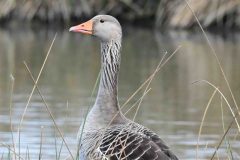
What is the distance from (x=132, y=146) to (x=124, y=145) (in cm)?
12

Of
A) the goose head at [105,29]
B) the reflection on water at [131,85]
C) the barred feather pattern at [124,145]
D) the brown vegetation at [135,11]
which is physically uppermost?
the goose head at [105,29]

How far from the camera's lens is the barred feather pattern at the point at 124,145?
6.86m

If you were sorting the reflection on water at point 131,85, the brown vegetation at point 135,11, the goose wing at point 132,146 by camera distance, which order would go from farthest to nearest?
1. the brown vegetation at point 135,11
2. the reflection on water at point 131,85
3. the goose wing at point 132,146

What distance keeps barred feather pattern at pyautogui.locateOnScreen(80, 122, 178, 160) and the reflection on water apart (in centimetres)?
30

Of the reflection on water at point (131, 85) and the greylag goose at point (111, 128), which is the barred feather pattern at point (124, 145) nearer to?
the greylag goose at point (111, 128)

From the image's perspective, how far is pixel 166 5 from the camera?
30.1 metres

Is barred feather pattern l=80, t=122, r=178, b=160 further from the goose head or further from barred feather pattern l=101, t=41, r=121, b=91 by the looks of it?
the goose head

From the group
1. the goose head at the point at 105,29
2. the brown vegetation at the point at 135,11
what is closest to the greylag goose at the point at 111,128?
the goose head at the point at 105,29

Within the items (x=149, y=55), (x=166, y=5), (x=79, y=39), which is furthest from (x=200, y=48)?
(x=166, y=5)

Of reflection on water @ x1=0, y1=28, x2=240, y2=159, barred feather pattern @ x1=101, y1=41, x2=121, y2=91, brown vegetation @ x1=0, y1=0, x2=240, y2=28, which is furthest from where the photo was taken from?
brown vegetation @ x1=0, y1=0, x2=240, y2=28

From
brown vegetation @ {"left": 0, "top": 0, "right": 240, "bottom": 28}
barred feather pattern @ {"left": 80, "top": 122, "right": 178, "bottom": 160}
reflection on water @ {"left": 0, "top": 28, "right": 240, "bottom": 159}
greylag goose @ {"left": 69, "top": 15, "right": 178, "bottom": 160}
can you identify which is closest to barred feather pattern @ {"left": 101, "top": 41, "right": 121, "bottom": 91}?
greylag goose @ {"left": 69, "top": 15, "right": 178, "bottom": 160}

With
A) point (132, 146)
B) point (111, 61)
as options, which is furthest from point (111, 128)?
point (111, 61)

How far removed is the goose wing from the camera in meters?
6.85

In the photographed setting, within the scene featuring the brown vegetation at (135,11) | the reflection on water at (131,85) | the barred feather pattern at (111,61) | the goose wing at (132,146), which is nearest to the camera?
the goose wing at (132,146)
